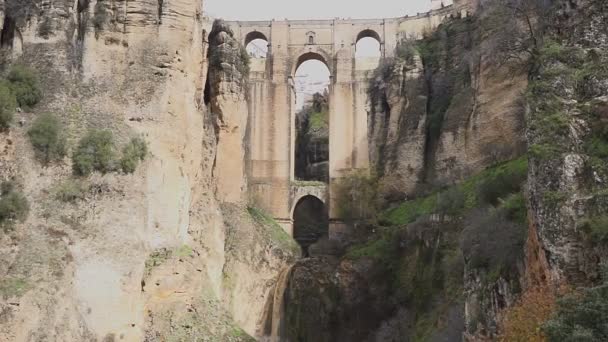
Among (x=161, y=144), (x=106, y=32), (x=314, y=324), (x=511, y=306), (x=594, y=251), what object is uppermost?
(x=106, y=32)

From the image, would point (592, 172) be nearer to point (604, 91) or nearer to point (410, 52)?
point (604, 91)

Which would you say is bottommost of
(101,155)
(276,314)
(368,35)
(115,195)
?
(276,314)

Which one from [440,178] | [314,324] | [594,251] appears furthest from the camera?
[440,178]

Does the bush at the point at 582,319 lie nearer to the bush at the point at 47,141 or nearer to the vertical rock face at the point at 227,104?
the bush at the point at 47,141

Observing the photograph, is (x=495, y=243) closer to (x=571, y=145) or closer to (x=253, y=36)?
(x=571, y=145)

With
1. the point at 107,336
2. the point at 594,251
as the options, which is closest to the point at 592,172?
the point at 594,251

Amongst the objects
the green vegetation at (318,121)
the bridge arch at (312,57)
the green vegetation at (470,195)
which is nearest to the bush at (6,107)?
the green vegetation at (470,195)

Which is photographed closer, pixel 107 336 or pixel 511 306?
pixel 511 306

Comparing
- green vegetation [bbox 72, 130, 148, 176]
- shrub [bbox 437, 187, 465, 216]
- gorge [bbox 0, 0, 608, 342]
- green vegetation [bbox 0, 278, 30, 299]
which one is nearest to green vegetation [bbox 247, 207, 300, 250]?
gorge [bbox 0, 0, 608, 342]

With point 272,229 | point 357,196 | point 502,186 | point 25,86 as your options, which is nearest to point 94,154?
point 25,86
